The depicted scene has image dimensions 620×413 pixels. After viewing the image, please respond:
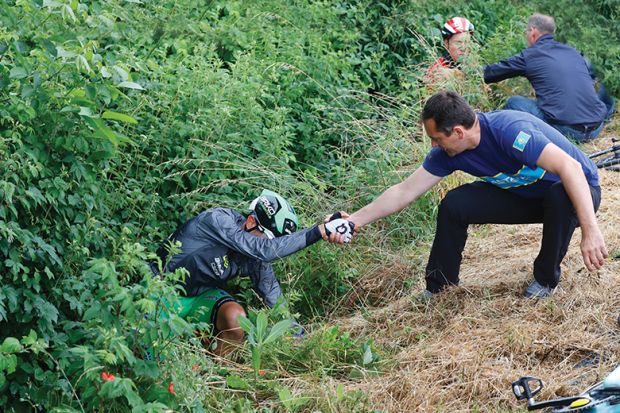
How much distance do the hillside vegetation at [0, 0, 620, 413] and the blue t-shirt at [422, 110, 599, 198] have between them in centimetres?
79

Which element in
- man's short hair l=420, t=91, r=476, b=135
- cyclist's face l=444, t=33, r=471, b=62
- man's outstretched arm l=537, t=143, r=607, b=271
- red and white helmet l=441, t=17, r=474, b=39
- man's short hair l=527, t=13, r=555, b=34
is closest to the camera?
man's outstretched arm l=537, t=143, r=607, b=271

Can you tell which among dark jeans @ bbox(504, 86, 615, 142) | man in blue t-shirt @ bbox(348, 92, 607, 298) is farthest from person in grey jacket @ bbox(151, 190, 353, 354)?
dark jeans @ bbox(504, 86, 615, 142)

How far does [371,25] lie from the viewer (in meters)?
11.4

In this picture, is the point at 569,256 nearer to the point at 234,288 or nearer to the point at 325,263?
the point at 325,263

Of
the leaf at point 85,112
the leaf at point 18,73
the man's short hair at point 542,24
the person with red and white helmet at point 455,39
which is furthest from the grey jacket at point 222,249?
the man's short hair at point 542,24

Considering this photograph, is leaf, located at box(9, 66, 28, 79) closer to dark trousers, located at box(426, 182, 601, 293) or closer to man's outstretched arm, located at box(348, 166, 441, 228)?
man's outstretched arm, located at box(348, 166, 441, 228)

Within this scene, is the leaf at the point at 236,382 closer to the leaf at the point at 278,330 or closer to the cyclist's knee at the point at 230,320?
the leaf at the point at 278,330

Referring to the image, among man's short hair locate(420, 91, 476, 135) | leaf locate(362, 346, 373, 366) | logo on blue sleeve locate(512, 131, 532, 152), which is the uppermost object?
man's short hair locate(420, 91, 476, 135)

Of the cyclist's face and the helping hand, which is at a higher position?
the helping hand

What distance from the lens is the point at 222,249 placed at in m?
6.66

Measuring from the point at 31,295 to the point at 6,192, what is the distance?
0.62 metres

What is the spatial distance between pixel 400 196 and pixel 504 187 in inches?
25.8

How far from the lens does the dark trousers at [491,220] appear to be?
6.30 metres

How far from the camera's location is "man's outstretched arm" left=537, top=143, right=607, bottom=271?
5840 millimetres
